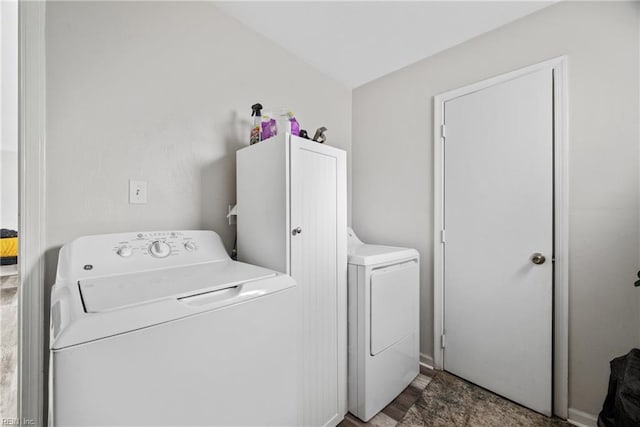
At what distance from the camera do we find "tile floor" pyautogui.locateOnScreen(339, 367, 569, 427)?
149 centimetres

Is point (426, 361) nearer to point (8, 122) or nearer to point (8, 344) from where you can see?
point (8, 344)

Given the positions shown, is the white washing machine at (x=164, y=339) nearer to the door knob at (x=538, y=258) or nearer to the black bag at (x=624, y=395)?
the black bag at (x=624, y=395)

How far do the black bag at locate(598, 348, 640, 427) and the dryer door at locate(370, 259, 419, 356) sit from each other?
0.91 meters

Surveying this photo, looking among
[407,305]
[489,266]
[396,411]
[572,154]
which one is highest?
[572,154]

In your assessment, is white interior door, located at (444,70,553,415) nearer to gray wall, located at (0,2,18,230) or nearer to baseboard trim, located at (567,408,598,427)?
baseboard trim, located at (567,408,598,427)

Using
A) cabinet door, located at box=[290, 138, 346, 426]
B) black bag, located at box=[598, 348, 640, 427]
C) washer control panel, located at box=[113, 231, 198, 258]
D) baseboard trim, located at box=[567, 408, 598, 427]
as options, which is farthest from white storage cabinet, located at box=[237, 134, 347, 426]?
baseboard trim, located at box=[567, 408, 598, 427]

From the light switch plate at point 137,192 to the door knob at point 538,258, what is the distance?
217cm

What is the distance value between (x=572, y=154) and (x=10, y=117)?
2662 millimetres

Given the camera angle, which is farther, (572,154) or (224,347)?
(572,154)

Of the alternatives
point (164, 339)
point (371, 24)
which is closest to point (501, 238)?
point (371, 24)

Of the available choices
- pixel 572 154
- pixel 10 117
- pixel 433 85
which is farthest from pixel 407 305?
pixel 10 117

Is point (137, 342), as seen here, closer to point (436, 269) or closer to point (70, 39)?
point (70, 39)

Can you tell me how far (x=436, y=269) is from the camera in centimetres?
197

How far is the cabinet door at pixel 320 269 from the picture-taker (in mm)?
1290
